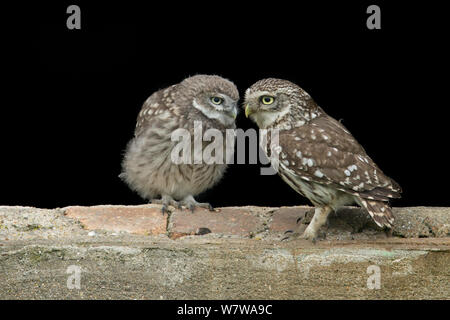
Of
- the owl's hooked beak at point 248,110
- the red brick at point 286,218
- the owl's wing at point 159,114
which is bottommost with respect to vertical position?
Result: the red brick at point 286,218

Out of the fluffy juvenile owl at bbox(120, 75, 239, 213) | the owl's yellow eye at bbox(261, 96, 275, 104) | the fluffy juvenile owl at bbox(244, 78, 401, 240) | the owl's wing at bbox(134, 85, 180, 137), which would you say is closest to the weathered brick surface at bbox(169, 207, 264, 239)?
the fluffy juvenile owl at bbox(120, 75, 239, 213)

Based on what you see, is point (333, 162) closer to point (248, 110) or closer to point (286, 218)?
point (248, 110)

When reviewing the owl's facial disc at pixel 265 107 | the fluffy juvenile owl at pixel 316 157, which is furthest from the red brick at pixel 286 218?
the owl's facial disc at pixel 265 107

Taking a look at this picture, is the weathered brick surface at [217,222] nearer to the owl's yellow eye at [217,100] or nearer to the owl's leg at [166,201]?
the owl's leg at [166,201]

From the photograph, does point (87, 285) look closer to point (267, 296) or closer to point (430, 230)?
point (267, 296)

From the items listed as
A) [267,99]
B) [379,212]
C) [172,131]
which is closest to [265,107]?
[267,99]

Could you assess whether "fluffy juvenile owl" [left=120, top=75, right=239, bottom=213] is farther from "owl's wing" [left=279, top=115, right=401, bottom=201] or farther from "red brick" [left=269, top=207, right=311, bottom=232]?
"owl's wing" [left=279, top=115, right=401, bottom=201]
